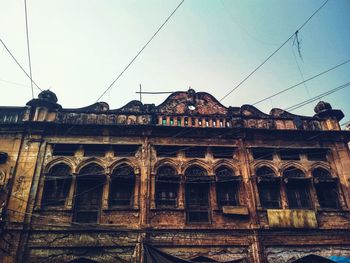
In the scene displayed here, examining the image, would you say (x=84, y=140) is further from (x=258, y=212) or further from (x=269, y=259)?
(x=269, y=259)

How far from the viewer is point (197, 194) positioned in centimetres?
1116

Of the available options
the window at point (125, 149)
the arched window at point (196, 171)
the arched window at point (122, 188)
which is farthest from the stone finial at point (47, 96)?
the arched window at point (196, 171)

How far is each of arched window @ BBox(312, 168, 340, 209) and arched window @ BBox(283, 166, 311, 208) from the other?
0.49 metres

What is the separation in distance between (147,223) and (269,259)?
14.9 ft

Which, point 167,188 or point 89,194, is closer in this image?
point 89,194

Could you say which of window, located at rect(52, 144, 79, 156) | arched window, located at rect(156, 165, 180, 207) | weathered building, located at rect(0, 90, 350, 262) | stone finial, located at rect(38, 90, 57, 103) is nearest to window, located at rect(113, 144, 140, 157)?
weathered building, located at rect(0, 90, 350, 262)

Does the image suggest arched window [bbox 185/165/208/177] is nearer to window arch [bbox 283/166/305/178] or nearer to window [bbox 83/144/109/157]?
window arch [bbox 283/166/305/178]

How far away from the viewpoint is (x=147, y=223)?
32.9 ft

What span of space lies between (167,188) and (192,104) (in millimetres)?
4273

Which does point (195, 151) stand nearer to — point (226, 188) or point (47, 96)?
point (226, 188)

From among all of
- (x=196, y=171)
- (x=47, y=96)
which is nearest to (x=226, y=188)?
(x=196, y=171)

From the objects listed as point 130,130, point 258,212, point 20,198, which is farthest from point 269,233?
point 20,198

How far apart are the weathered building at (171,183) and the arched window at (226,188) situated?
0.14 feet

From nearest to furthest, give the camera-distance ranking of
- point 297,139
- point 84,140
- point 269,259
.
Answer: point 269,259 → point 84,140 → point 297,139
